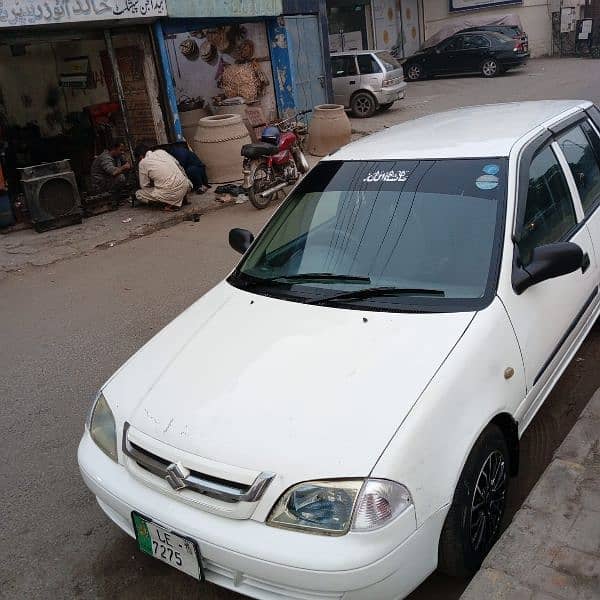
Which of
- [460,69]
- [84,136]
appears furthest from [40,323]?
[460,69]

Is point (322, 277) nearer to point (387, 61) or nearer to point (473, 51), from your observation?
point (387, 61)

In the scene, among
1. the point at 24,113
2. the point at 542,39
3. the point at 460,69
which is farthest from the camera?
the point at 542,39

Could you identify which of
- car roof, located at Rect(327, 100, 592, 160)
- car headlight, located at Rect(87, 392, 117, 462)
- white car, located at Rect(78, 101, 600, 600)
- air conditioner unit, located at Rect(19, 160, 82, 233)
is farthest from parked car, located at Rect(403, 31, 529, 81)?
car headlight, located at Rect(87, 392, 117, 462)

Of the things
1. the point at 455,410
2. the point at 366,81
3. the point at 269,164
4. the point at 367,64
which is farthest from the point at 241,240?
the point at 367,64

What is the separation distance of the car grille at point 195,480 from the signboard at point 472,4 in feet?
96.9

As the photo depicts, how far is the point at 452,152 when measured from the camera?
3.42 metres

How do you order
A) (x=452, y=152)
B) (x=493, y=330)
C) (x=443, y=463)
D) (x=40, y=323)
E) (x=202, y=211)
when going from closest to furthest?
(x=443, y=463)
(x=493, y=330)
(x=452, y=152)
(x=40, y=323)
(x=202, y=211)

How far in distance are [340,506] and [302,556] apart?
0.68 ft

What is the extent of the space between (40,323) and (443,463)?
489cm

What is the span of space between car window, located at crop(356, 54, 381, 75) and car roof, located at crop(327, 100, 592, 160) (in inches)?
518

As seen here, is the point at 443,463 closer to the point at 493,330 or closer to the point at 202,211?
the point at 493,330

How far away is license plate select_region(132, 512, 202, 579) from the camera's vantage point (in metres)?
2.36

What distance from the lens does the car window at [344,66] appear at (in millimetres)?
17016

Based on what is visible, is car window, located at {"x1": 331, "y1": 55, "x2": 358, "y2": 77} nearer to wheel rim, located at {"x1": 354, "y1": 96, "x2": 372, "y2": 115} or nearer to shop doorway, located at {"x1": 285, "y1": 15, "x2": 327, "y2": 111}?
wheel rim, located at {"x1": 354, "y1": 96, "x2": 372, "y2": 115}
